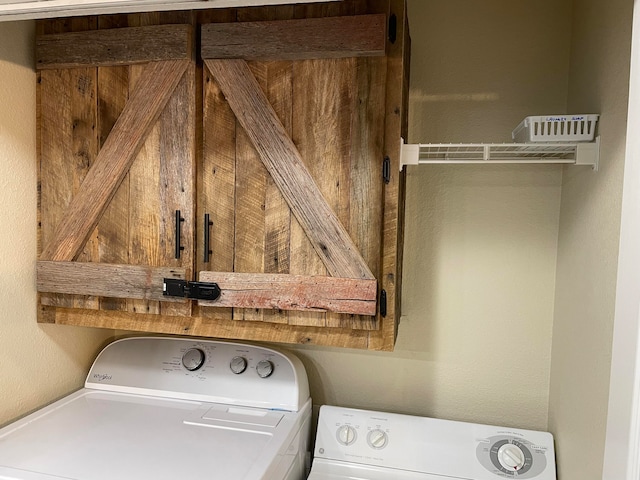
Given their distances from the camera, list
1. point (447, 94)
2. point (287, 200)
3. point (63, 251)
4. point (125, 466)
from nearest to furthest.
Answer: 1. point (125, 466)
2. point (287, 200)
3. point (63, 251)
4. point (447, 94)

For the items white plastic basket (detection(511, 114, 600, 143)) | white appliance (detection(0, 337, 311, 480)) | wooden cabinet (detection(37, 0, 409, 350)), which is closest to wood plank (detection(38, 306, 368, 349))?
wooden cabinet (detection(37, 0, 409, 350))

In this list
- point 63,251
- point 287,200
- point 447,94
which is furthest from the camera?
point 447,94

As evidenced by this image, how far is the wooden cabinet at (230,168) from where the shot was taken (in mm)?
1133

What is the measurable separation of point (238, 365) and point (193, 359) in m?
0.16

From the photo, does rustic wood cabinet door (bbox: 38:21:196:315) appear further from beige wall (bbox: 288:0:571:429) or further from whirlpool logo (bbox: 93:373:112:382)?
beige wall (bbox: 288:0:571:429)

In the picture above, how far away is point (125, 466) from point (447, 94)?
140 centimetres

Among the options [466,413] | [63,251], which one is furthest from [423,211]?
[63,251]

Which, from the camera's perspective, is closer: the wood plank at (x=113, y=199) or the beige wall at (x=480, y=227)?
the wood plank at (x=113, y=199)

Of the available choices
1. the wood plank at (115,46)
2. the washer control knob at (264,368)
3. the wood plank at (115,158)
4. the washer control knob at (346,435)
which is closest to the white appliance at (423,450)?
the washer control knob at (346,435)

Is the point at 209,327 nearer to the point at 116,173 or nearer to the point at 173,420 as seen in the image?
the point at 173,420

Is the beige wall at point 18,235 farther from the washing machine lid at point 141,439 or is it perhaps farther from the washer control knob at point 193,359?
the washer control knob at point 193,359

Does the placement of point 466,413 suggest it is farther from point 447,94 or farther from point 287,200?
point 447,94

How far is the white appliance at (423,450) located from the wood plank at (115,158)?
97 cm

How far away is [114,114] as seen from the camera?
1247 millimetres
